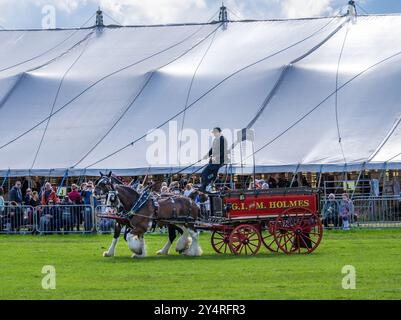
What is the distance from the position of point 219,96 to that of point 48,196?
8.58 meters

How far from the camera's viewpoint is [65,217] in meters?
37.7

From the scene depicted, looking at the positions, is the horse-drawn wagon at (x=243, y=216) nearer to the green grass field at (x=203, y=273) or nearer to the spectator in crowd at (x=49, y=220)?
the green grass field at (x=203, y=273)

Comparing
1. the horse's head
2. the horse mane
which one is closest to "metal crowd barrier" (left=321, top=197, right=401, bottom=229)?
the horse mane

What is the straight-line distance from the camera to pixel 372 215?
36750mm

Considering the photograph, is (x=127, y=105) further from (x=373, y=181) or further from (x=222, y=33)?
(x=373, y=181)

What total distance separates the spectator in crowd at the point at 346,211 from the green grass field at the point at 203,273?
5.72 m

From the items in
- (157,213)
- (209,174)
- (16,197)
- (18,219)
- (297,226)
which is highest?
(16,197)

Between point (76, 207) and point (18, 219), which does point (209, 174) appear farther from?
point (18, 219)

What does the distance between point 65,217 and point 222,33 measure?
15.2m

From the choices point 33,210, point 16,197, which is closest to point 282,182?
point 33,210

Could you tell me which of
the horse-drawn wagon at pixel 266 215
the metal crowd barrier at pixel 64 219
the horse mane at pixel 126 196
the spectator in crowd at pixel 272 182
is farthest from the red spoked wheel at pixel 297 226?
the spectator in crowd at pixel 272 182

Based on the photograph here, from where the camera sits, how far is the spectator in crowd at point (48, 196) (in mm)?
39219

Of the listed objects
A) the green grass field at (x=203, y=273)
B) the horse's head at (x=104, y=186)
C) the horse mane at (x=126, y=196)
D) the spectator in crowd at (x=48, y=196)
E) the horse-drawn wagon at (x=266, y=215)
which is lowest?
Result: the green grass field at (x=203, y=273)

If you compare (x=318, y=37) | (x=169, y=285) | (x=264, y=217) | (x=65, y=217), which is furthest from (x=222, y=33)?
(x=169, y=285)
